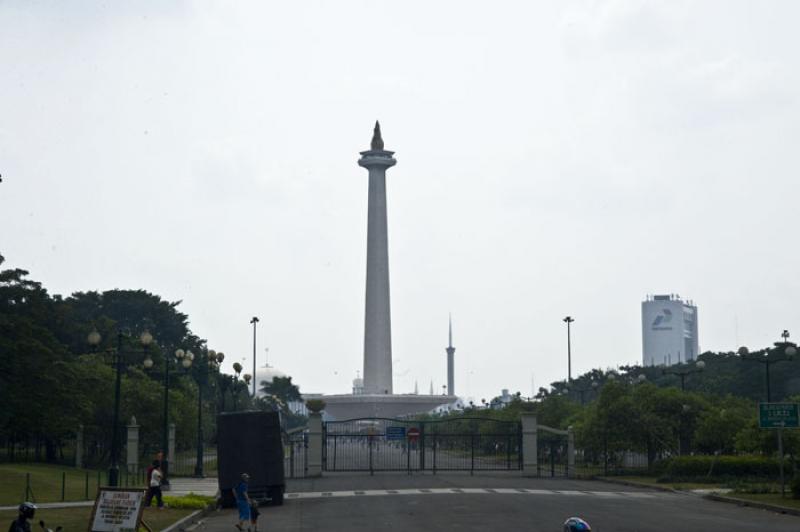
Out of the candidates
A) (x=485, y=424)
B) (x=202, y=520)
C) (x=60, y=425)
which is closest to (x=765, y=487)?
(x=202, y=520)

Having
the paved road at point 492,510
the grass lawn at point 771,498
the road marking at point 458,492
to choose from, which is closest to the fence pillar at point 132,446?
the paved road at point 492,510

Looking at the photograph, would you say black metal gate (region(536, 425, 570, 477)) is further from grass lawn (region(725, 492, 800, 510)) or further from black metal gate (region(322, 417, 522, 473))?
grass lawn (region(725, 492, 800, 510))

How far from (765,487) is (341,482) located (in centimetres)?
1936

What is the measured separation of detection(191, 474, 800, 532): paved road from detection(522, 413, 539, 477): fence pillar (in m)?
9.54

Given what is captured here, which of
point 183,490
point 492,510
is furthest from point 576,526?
point 183,490

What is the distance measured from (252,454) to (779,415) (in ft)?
66.2

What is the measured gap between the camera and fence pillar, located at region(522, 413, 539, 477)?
59344 mm

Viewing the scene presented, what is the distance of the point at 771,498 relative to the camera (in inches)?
1585

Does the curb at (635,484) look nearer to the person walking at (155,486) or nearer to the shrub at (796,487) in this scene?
Result: the shrub at (796,487)

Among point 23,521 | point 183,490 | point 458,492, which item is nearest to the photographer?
point 23,521

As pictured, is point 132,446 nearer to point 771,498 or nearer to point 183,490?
point 183,490

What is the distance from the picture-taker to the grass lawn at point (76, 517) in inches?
1121

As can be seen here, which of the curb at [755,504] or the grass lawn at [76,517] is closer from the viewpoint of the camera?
the grass lawn at [76,517]

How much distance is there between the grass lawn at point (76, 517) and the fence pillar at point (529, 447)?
28.1 metres
